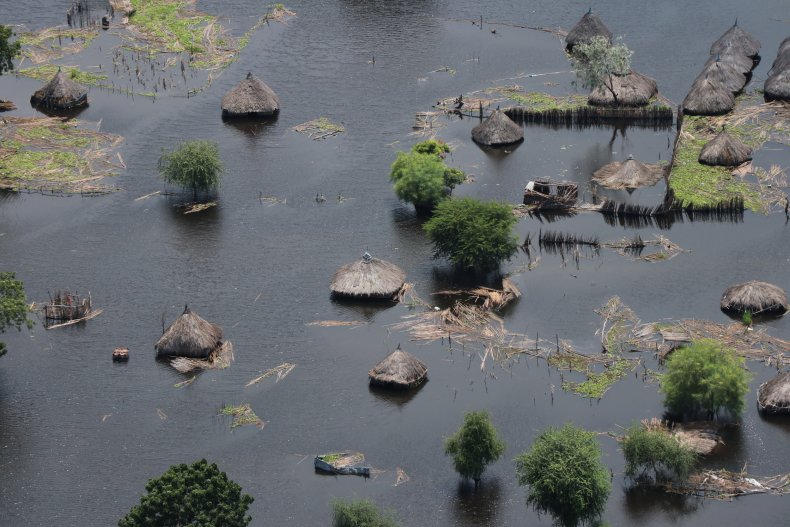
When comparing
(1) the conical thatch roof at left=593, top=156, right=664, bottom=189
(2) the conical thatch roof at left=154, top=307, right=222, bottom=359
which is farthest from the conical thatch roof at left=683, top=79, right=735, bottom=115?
(2) the conical thatch roof at left=154, top=307, right=222, bottom=359

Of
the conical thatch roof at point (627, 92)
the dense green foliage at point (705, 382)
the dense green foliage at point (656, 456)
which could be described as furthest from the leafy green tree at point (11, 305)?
the conical thatch roof at point (627, 92)

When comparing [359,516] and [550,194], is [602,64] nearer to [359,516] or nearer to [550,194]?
[550,194]

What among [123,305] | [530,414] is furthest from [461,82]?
[530,414]

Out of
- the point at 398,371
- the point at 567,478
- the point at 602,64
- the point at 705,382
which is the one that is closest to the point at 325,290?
the point at 398,371

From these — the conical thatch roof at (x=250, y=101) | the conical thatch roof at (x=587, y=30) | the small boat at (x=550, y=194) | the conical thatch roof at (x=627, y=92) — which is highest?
the conical thatch roof at (x=587, y=30)

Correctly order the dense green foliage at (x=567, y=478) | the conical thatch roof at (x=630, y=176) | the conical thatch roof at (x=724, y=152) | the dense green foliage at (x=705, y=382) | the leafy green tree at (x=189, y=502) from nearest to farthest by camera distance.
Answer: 1. the leafy green tree at (x=189, y=502)
2. the dense green foliage at (x=567, y=478)
3. the dense green foliage at (x=705, y=382)
4. the conical thatch roof at (x=630, y=176)
5. the conical thatch roof at (x=724, y=152)

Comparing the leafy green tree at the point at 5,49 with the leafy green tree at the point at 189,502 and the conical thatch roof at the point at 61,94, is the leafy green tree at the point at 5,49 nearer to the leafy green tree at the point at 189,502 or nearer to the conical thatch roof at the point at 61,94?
the conical thatch roof at the point at 61,94

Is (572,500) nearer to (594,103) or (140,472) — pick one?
(140,472)

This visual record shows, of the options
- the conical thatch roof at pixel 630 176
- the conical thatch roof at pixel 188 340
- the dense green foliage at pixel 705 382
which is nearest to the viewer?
the dense green foliage at pixel 705 382
